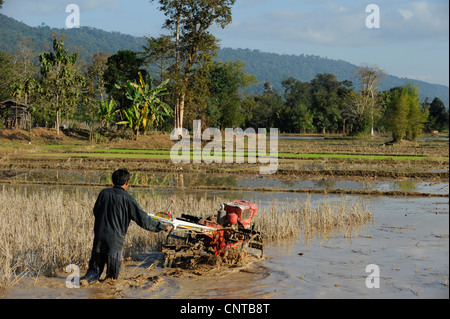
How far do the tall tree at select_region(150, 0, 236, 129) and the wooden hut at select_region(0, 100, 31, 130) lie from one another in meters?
10.3

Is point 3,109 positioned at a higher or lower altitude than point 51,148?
higher

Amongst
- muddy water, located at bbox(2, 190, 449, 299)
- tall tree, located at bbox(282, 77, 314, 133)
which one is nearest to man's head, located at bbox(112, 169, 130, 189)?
muddy water, located at bbox(2, 190, 449, 299)

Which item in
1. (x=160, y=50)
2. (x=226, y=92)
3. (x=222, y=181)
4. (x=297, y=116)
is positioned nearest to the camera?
(x=222, y=181)

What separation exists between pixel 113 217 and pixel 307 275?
2.63 m

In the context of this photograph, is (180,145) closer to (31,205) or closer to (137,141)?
(137,141)

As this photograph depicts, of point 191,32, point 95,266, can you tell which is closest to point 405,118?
point 191,32

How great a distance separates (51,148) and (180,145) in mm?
8565

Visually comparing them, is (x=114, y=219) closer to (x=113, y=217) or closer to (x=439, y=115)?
(x=113, y=217)

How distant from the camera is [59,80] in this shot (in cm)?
3444

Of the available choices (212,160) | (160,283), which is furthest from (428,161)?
(160,283)

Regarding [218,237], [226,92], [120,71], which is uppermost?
[120,71]

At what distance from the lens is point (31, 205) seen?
33.6ft

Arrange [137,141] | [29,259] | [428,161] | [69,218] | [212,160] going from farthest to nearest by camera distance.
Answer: [137,141], [212,160], [428,161], [69,218], [29,259]

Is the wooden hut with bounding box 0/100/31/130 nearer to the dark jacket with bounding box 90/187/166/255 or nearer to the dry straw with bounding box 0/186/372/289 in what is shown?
the dry straw with bounding box 0/186/372/289
